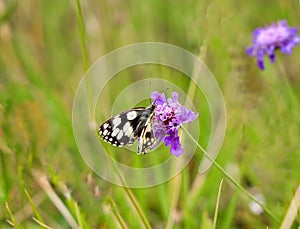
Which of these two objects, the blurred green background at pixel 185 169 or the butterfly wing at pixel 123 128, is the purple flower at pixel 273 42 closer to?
the blurred green background at pixel 185 169

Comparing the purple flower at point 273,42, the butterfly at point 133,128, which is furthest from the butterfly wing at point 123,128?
the purple flower at point 273,42

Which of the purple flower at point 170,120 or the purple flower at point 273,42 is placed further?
the purple flower at point 273,42

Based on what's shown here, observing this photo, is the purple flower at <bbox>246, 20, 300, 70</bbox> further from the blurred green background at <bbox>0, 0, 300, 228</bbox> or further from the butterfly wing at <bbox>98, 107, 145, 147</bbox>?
the butterfly wing at <bbox>98, 107, 145, 147</bbox>

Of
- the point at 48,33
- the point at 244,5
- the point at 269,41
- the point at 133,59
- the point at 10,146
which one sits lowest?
the point at 10,146

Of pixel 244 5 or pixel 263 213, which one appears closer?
pixel 263 213

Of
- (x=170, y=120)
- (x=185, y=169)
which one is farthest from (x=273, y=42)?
(x=170, y=120)

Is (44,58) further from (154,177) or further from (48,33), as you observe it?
(154,177)

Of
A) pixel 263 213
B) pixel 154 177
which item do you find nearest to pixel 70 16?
pixel 154 177
